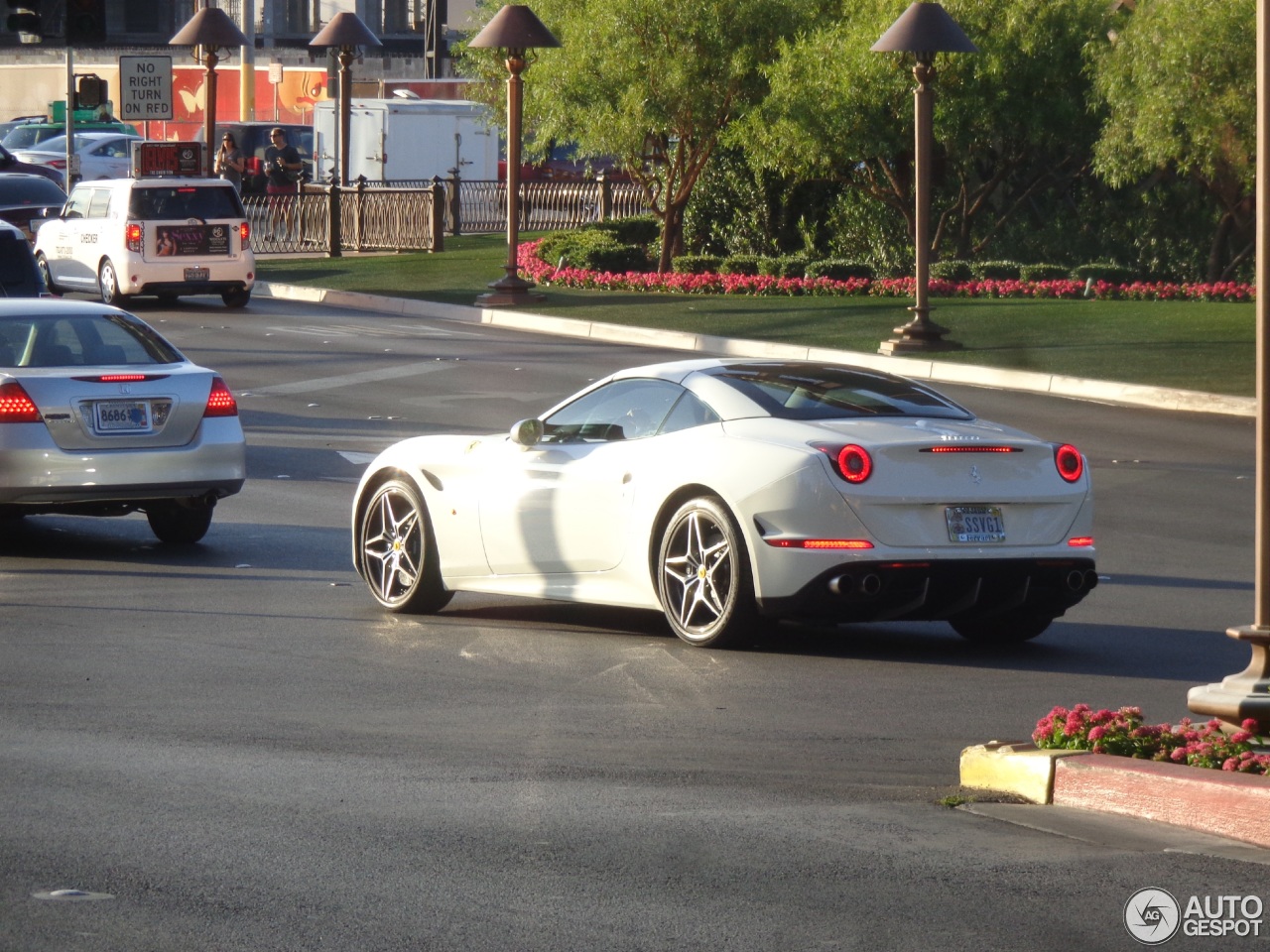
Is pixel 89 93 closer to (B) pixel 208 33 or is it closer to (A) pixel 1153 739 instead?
(B) pixel 208 33

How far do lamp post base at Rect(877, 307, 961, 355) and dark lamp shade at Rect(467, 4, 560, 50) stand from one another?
7.37 meters

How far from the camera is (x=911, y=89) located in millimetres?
31172

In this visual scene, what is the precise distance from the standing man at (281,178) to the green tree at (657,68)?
7.44m

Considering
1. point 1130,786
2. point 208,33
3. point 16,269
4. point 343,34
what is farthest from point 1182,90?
point 1130,786

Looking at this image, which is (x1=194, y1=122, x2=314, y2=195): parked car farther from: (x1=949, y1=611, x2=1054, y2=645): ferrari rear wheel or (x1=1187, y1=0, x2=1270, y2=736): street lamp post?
(x1=1187, y1=0, x2=1270, y2=736): street lamp post

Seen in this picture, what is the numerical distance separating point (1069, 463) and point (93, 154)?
42595 mm

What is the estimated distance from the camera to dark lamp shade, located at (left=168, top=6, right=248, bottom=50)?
3731 cm

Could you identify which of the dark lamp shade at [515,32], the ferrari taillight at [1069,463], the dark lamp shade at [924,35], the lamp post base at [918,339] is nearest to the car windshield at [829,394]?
the ferrari taillight at [1069,463]

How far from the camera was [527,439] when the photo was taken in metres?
10.5

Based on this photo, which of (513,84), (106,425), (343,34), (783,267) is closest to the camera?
(106,425)

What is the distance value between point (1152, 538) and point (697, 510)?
503cm

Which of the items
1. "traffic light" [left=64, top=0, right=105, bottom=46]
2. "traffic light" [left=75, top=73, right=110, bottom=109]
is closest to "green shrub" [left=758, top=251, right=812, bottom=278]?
"traffic light" [left=75, top=73, right=110, bottom=109]

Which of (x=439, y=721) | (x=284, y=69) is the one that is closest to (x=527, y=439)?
(x=439, y=721)

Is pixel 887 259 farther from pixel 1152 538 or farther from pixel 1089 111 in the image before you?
pixel 1152 538
